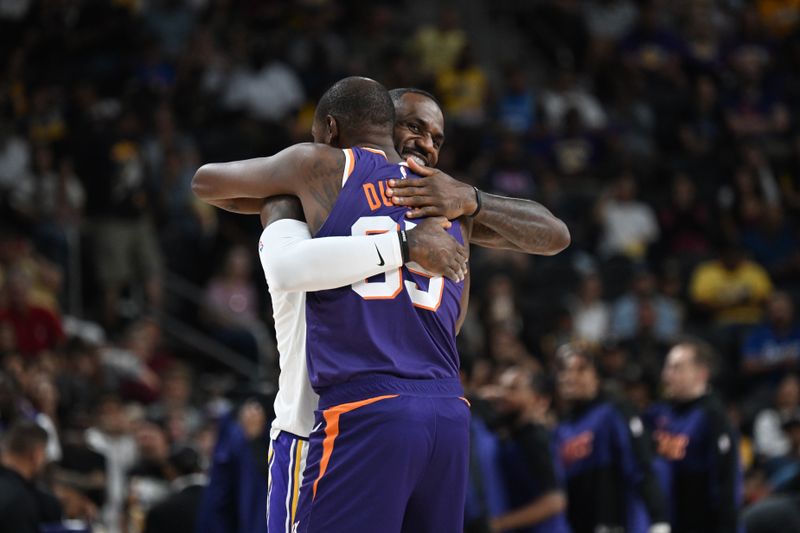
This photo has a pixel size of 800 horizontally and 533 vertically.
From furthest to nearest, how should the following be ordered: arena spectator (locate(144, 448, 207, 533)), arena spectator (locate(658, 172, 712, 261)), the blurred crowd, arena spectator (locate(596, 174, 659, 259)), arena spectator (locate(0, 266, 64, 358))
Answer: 1. arena spectator (locate(658, 172, 712, 261))
2. arena spectator (locate(596, 174, 659, 259))
3. arena spectator (locate(0, 266, 64, 358))
4. the blurred crowd
5. arena spectator (locate(144, 448, 207, 533))

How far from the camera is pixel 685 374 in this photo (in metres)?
8.41

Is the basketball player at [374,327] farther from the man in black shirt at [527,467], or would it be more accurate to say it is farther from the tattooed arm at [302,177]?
the man in black shirt at [527,467]

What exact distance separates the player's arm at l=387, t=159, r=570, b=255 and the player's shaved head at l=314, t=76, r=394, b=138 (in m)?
0.20

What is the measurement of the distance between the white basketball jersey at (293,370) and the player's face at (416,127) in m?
0.72

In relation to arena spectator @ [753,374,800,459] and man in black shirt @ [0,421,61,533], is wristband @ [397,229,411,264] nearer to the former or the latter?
man in black shirt @ [0,421,61,533]

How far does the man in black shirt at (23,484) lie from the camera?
6887mm

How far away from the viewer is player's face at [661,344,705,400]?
8.41m

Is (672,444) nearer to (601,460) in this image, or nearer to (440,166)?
(601,460)

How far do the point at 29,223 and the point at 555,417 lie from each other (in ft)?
19.1

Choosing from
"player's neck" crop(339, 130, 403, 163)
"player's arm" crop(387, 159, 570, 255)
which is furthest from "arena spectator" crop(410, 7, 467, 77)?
"player's neck" crop(339, 130, 403, 163)

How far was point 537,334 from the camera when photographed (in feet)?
44.3

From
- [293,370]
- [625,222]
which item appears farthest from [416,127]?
[625,222]

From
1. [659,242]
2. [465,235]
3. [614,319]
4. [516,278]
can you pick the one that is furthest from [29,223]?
[465,235]

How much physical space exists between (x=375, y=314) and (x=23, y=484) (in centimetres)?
379
